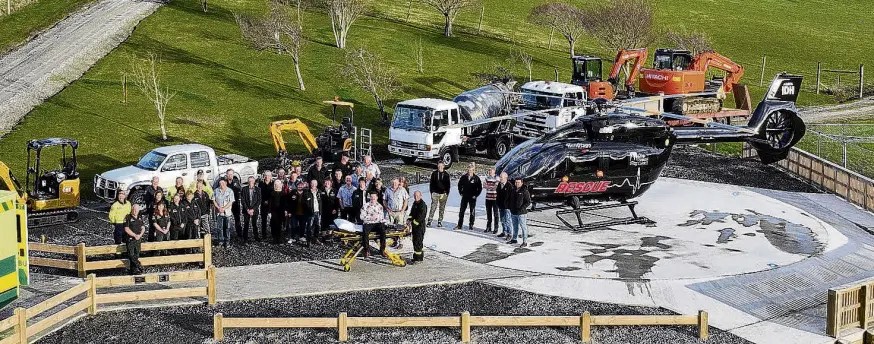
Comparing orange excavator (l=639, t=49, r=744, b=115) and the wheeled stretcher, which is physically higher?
orange excavator (l=639, t=49, r=744, b=115)

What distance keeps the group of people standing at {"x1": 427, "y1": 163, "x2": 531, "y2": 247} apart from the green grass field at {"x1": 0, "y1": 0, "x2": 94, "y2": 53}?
33.1 metres

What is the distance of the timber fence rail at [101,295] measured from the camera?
17.7 meters

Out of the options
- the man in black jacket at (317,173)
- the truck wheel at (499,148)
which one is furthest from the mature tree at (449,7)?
the man in black jacket at (317,173)

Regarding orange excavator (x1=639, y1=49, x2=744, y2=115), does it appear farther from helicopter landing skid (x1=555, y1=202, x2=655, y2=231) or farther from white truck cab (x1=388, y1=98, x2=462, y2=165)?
helicopter landing skid (x1=555, y1=202, x2=655, y2=231)

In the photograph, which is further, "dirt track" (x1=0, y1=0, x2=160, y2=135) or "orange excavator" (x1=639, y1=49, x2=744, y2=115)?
"dirt track" (x1=0, y1=0, x2=160, y2=135)

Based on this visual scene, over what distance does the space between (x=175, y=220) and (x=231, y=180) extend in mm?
2293

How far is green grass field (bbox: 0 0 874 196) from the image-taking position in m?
39.5

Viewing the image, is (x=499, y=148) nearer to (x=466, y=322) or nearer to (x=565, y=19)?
(x=466, y=322)

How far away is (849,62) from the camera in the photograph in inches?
2643

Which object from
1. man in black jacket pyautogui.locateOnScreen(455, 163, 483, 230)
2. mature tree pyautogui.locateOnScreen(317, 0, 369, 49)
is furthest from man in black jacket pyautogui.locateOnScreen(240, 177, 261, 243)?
mature tree pyautogui.locateOnScreen(317, 0, 369, 49)

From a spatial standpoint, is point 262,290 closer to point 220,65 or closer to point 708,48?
point 220,65

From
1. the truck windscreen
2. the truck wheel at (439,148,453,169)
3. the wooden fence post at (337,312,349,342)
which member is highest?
the truck windscreen

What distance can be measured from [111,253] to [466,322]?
8.02 m

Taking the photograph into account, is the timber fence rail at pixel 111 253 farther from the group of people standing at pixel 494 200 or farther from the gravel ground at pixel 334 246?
the group of people standing at pixel 494 200
